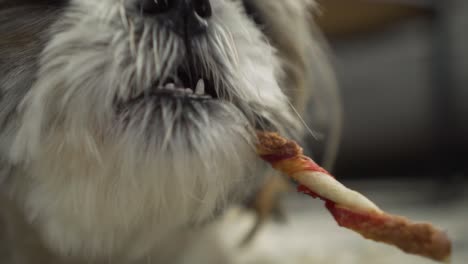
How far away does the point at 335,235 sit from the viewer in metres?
1.87

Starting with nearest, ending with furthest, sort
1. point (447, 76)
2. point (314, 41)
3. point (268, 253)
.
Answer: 1. point (314, 41)
2. point (268, 253)
3. point (447, 76)

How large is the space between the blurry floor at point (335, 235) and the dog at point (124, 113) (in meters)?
0.45

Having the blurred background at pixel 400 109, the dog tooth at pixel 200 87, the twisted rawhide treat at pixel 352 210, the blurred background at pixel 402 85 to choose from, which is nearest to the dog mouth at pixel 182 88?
the dog tooth at pixel 200 87

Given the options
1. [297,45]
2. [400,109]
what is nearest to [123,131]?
[297,45]

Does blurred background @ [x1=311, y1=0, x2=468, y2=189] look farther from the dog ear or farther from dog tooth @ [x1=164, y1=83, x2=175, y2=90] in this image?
dog tooth @ [x1=164, y1=83, x2=175, y2=90]

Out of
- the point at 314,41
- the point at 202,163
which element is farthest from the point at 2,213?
the point at 314,41

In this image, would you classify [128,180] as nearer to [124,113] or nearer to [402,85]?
[124,113]

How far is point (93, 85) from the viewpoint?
0.71 metres

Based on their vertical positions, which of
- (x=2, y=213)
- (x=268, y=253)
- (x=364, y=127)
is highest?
(x=2, y=213)

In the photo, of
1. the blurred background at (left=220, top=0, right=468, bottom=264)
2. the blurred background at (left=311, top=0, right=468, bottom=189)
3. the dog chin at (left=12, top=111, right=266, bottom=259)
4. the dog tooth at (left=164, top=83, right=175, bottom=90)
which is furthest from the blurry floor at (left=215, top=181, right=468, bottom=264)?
the dog tooth at (left=164, top=83, right=175, bottom=90)

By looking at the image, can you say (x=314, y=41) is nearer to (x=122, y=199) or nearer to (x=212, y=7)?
(x=212, y=7)

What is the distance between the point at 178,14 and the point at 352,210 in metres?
0.35

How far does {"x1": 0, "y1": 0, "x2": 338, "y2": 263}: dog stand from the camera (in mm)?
717

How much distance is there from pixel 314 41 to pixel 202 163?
0.72 m
